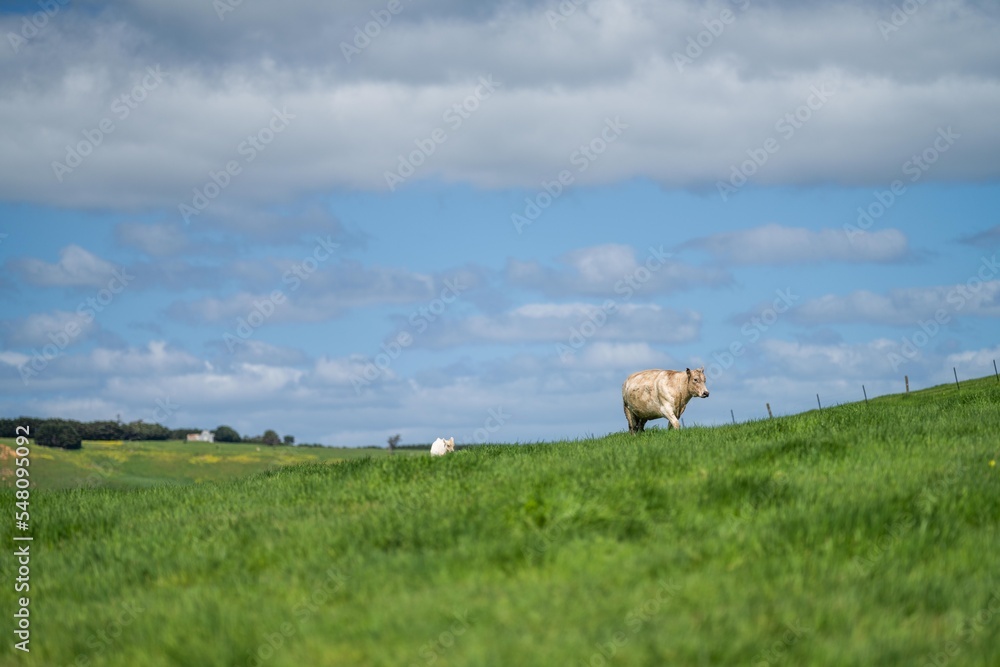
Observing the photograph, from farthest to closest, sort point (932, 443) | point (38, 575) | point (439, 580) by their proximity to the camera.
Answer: point (932, 443)
point (38, 575)
point (439, 580)

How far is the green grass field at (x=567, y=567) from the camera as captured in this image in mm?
9008

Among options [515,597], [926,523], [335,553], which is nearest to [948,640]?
[926,523]

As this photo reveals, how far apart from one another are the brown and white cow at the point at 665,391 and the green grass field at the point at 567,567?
15754 mm

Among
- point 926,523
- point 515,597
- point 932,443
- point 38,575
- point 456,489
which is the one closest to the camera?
point 515,597

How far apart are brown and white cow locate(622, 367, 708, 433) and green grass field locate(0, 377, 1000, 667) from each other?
51.7 feet

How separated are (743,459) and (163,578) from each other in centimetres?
958

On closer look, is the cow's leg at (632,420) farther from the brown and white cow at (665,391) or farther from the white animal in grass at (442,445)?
the white animal in grass at (442,445)

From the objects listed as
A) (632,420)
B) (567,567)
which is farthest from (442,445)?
(567,567)

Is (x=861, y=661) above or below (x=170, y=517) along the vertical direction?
below

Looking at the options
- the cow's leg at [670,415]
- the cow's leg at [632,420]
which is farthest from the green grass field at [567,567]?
the cow's leg at [632,420]

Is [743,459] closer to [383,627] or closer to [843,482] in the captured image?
[843,482]

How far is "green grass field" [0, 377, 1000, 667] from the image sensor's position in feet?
29.6

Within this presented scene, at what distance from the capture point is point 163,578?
42.1 ft

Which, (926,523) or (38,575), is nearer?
(926,523)
